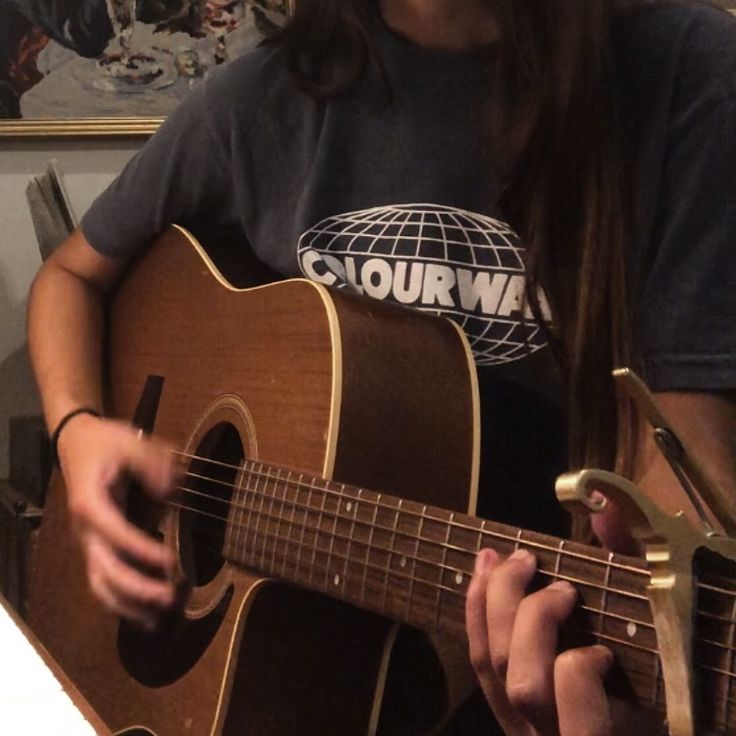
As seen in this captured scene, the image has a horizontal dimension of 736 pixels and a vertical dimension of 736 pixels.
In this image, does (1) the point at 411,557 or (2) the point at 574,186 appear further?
(2) the point at 574,186

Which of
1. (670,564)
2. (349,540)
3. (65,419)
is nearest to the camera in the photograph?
(670,564)

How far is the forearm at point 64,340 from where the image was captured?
101 cm

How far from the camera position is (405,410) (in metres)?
0.73

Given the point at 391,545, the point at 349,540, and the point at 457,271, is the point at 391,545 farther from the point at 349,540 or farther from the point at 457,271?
the point at 457,271

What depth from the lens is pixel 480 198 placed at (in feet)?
2.64

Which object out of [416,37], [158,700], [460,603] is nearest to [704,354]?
[460,603]

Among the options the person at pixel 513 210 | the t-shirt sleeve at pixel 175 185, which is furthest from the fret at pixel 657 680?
the t-shirt sleeve at pixel 175 185

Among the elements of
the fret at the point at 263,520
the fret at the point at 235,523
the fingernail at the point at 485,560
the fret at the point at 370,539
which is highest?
the fingernail at the point at 485,560

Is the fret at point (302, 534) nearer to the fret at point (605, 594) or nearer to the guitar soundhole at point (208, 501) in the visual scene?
the guitar soundhole at point (208, 501)

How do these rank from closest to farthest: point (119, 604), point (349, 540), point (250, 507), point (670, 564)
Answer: point (670, 564) < point (349, 540) < point (250, 507) < point (119, 604)

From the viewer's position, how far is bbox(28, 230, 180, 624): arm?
84 centimetres

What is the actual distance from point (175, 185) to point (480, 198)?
35 cm

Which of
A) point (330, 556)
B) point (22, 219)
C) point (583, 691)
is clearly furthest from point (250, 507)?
point (22, 219)

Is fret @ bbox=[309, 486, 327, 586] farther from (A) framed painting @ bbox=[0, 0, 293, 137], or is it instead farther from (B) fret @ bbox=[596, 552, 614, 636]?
(A) framed painting @ bbox=[0, 0, 293, 137]
